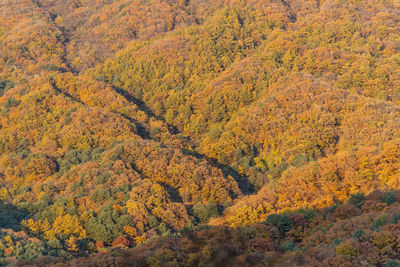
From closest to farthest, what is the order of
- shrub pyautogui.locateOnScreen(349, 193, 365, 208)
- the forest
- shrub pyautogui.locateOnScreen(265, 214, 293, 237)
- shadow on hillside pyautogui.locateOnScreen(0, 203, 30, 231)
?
the forest, shrub pyautogui.locateOnScreen(265, 214, 293, 237), shrub pyautogui.locateOnScreen(349, 193, 365, 208), shadow on hillside pyautogui.locateOnScreen(0, 203, 30, 231)

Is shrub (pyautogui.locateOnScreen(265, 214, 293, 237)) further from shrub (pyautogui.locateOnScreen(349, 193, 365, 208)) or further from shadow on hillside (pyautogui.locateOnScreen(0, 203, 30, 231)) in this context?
shadow on hillside (pyautogui.locateOnScreen(0, 203, 30, 231))

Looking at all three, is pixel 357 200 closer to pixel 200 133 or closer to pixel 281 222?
pixel 281 222

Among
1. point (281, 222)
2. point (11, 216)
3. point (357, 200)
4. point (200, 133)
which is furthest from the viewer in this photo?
point (200, 133)

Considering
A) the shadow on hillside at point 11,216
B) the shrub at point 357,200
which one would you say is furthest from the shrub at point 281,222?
the shadow on hillside at point 11,216

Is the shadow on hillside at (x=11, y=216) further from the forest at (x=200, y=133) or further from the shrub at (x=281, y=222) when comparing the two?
the shrub at (x=281, y=222)

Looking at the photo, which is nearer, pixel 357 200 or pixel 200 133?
pixel 357 200

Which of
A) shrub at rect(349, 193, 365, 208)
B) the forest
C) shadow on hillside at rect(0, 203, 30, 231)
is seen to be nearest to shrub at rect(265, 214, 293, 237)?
the forest

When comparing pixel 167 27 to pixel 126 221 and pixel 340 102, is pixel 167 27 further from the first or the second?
pixel 126 221

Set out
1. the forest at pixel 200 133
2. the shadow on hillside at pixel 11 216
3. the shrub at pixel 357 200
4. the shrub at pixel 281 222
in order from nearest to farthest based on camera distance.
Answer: the forest at pixel 200 133 → the shrub at pixel 281 222 → the shrub at pixel 357 200 → the shadow on hillside at pixel 11 216

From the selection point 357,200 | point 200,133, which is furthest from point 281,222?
point 200,133

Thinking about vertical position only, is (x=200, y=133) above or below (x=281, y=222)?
below
